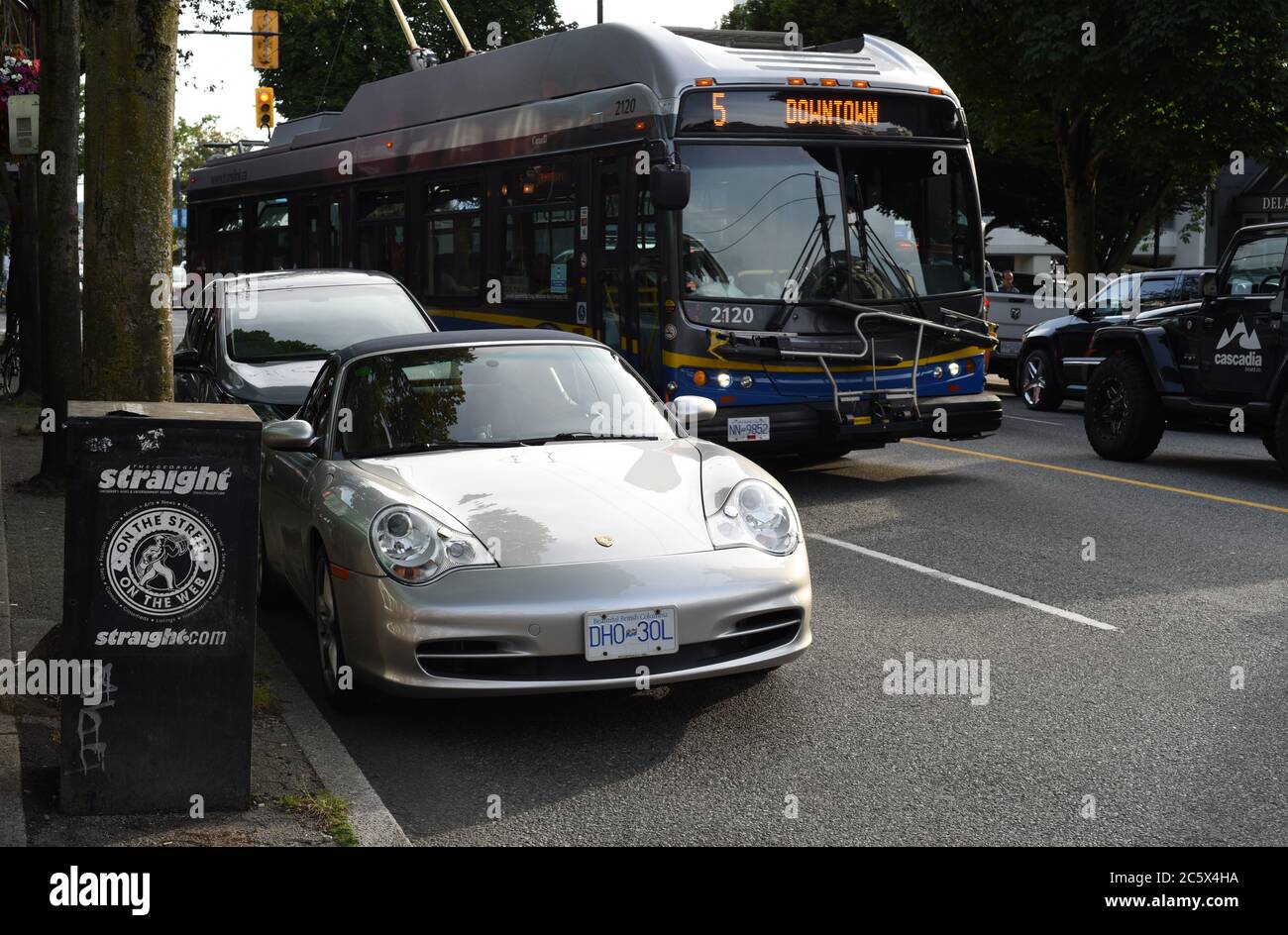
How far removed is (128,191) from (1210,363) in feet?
31.3

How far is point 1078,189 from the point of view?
1136 inches

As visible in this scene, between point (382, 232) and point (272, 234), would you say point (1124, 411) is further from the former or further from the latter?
point (272, 234)

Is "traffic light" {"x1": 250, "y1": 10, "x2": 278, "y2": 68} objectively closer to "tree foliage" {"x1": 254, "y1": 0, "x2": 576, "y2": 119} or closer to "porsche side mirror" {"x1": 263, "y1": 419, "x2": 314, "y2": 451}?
"porsche side mirror" {"x1": 263, "y1": 419, "x2": 314, "y2": 451}

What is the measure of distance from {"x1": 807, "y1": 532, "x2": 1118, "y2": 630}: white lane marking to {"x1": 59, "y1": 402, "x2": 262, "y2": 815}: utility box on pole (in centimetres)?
428

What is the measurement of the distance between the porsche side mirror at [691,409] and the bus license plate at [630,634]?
6.18 feet

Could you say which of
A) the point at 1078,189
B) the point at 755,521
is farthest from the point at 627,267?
the point at 1078,189

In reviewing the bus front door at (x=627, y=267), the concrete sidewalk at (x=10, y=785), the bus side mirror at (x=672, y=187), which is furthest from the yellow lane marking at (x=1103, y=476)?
the concrete sidewalk at (x=10, y=785)

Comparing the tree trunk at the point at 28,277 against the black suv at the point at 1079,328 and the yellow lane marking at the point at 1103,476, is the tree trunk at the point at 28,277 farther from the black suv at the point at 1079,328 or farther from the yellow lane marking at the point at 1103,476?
the black suv at the point at 1079,328

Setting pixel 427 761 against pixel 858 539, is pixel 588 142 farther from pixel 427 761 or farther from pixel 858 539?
pixel 427 761

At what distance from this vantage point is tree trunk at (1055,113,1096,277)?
93.3 ft

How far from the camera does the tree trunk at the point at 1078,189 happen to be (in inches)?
1120

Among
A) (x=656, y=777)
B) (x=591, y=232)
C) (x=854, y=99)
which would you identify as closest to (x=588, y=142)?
(x=591, y=232)
